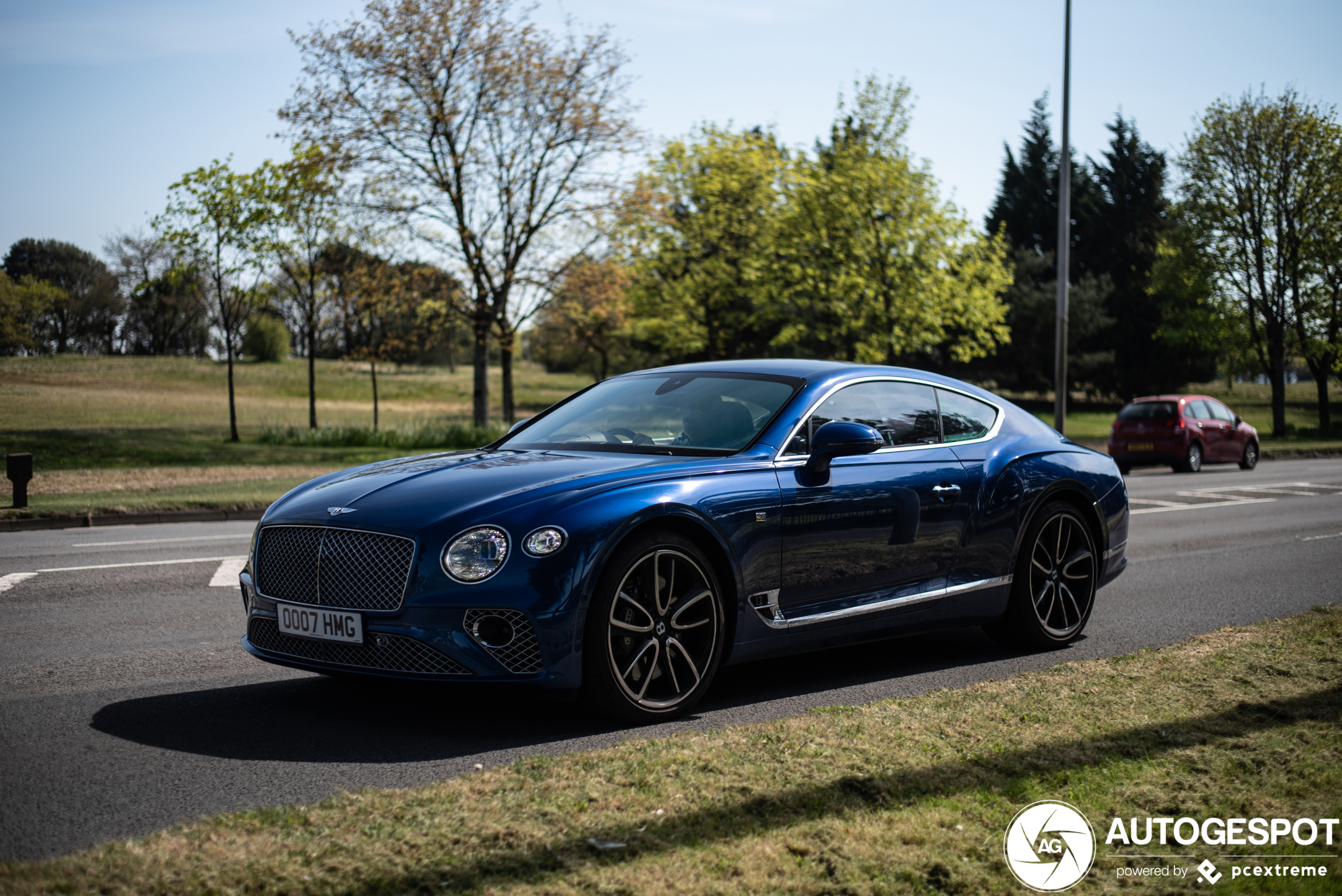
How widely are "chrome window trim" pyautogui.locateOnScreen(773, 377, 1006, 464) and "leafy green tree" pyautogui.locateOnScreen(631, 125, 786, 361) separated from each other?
28141mm

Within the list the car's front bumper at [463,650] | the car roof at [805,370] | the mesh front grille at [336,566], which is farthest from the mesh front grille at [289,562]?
the car roof at [805,370]

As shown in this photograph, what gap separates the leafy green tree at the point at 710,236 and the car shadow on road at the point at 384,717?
1164 inches

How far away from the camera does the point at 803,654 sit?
6695 millimetres

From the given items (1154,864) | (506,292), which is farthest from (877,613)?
(506,292)

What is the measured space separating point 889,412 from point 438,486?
2543 mm

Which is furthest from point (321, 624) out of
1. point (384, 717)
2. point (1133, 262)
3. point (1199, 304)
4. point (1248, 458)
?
point (1133, 262)

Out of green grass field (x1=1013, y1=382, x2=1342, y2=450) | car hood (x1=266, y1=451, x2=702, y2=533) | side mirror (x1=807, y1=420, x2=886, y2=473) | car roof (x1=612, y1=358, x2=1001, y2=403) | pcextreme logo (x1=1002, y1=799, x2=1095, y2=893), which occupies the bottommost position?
Answer: green grass field (x1=1013, y1=382, x2=1342, y2=450)

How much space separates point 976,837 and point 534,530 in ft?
6.63

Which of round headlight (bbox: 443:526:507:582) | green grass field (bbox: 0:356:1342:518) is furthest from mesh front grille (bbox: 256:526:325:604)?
green grass field (bbox: 0:356:1342:518)

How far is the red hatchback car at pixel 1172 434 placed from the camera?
80.5 feet

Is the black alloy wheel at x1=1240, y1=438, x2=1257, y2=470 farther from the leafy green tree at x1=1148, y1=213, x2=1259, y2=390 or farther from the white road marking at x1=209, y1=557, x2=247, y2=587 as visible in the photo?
the white road marking at x1=209, y1=557, x2=247, y2=587

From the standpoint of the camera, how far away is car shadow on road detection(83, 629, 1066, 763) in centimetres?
452

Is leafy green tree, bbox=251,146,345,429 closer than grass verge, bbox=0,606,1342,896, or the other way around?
grass verge, bbox=0,606,1342,896

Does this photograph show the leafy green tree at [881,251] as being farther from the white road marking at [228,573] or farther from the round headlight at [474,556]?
the round headlight at [474,556]
